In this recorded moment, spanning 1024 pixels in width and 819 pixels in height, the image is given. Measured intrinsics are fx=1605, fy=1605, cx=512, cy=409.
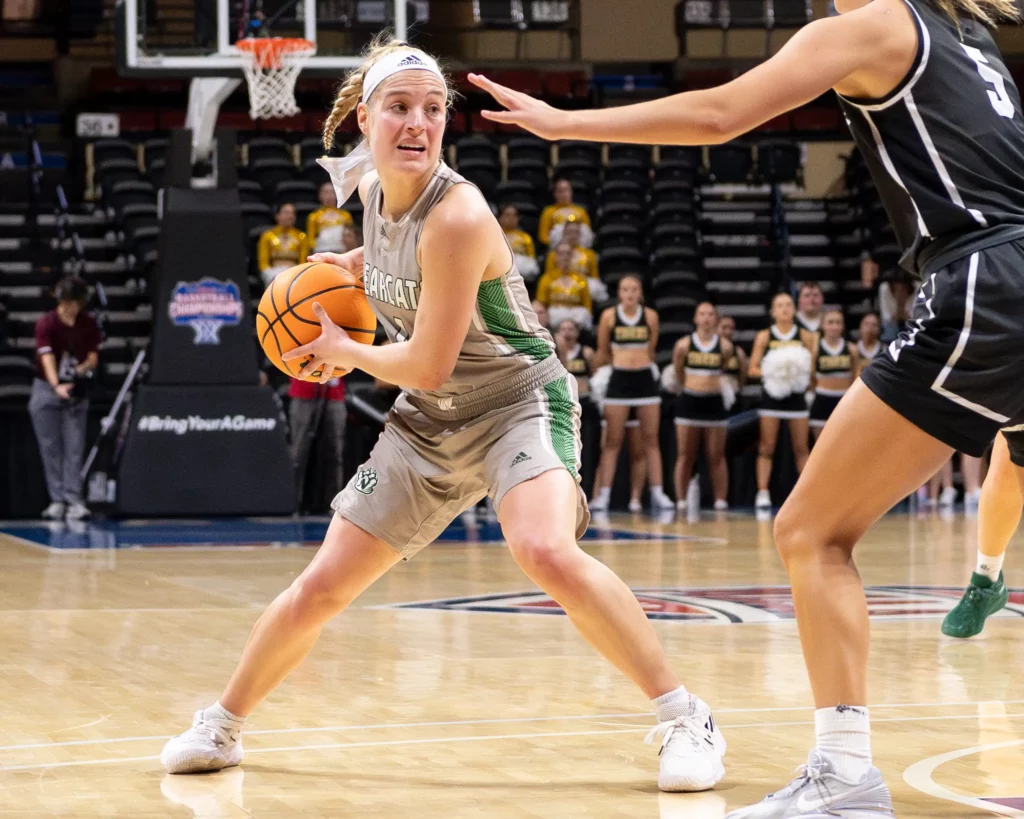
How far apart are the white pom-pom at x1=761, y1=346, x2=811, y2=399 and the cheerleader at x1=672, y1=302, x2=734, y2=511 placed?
1.29 ft

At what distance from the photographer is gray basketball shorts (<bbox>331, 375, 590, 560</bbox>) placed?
13.0ft

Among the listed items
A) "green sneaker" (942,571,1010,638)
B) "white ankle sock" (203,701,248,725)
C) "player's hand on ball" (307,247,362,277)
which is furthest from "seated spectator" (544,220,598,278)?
"white ankle sock" (203,701,248,725)

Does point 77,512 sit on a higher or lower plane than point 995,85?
lower

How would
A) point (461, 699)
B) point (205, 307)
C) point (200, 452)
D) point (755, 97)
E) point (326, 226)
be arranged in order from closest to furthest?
1. point (755, 97)
2. point (461, 699)
3. point (200, 452)
4. point (205, 307)
5. point (326, 226)

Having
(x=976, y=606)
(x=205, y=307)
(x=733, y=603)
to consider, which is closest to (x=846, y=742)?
(x=976, y=606)

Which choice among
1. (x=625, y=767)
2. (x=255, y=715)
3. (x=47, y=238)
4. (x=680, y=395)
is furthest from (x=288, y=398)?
(x=625, y=767)

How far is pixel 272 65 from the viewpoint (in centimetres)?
1182

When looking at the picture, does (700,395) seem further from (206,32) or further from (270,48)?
(206,32)

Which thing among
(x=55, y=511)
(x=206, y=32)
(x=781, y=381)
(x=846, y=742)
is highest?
(x=206, y=32)

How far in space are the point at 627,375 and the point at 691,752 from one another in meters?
9.94

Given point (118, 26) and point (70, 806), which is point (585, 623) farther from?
point (118, 26)

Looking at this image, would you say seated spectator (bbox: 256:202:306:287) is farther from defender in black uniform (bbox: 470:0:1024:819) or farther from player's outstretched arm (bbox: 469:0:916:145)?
player's outstretched arm (bbox: 469:0:916:145)

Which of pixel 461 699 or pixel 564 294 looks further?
pixel 564 294

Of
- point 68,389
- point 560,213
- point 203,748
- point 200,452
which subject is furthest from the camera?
point 560,213
